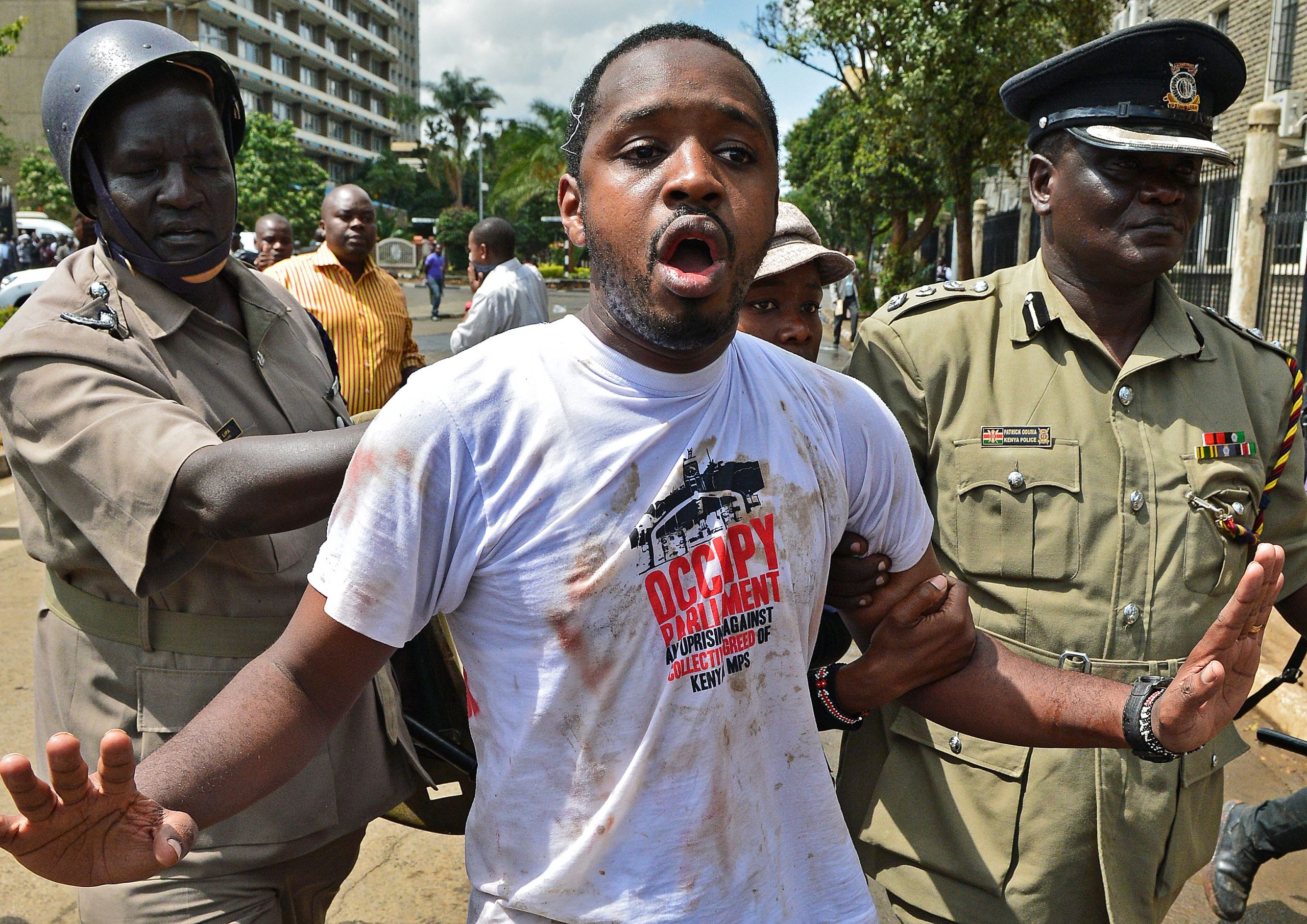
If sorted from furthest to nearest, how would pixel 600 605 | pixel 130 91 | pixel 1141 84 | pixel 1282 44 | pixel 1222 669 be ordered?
pixel 1282 44 < pixel 1141 84 < pixel 130 91 < pixel 1222 669 < pixel 600 605

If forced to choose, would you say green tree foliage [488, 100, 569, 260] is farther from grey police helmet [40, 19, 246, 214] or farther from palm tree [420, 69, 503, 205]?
grey police helmet [40, 19, 246, 214]

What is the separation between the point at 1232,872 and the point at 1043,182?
232cm

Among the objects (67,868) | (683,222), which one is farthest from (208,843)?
(683,222)

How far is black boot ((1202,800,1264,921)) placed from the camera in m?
3.54

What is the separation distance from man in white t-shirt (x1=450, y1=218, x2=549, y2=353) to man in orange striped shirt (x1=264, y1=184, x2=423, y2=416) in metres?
0.59

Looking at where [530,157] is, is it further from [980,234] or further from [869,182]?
[980,234]

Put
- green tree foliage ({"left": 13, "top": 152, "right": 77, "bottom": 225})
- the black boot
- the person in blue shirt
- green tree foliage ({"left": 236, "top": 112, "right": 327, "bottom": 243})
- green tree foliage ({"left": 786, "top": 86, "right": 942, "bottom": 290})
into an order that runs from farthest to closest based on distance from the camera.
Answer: green tree foliage ({"left": 236, "top": 112, "right": 327, "bottom": 243}), green tree foliage ({"left": 13, "top": 152, "right": 77, "bottom": 225}), the person in blue shirt, green tree foliage ({"left": 786, "top": 86, "right": 942, "bottom": 290}), the black boot

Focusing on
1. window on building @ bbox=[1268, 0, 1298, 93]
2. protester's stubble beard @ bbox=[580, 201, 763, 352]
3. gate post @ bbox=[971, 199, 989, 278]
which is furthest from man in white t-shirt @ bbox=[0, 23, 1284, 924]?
gate post @ bbox=[971, 199, 989, 278]

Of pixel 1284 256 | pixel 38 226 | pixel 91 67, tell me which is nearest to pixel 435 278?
pixel 38 226

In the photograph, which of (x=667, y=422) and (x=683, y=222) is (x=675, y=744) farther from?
(x=683, y=222)

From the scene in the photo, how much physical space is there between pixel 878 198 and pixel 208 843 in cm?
2586

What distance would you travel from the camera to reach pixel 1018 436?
8.03 ft

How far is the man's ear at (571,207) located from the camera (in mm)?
1620

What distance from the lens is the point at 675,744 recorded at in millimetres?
1468
